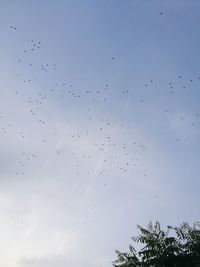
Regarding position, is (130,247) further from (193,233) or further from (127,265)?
(193,233)

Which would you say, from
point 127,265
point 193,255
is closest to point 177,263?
point 193,255

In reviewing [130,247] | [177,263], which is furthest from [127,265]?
[177,263]

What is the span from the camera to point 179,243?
3231cm

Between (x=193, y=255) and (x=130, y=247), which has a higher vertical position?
(x=130, y=247)

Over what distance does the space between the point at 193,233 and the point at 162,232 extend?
2.11m

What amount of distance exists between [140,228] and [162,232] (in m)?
1.52

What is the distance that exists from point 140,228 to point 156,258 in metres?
2.36

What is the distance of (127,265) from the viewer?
106 ft

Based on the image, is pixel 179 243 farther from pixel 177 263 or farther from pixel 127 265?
pixel 127 265

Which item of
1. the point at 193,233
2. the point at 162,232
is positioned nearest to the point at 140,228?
the point at 162,232

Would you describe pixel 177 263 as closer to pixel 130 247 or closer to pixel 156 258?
pixel 156 258

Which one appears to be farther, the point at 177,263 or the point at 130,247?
the point at 130,247

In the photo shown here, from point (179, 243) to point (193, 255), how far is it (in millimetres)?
1307

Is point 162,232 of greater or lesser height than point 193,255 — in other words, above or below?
above
